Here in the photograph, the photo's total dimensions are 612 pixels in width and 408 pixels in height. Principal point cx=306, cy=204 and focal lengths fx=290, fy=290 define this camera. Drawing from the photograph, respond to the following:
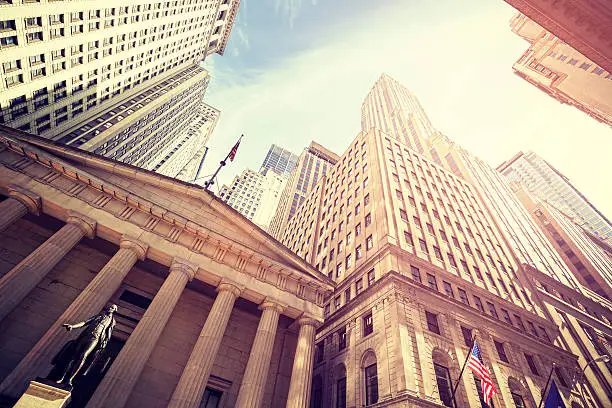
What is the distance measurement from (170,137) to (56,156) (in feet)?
233

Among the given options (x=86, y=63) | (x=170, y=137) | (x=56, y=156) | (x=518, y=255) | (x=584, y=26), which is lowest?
(x=56, y=156)

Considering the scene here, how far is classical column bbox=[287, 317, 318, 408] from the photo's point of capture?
18.4 meters

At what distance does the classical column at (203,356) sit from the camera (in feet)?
51.2

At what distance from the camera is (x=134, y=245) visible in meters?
20.0

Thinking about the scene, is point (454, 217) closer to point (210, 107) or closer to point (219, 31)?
point (219, 31)

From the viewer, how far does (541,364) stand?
28.6 m

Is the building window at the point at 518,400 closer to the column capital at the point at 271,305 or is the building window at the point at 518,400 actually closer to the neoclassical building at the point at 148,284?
the neoclassical building at the point at 148,284

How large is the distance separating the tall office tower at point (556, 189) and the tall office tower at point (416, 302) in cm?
9902

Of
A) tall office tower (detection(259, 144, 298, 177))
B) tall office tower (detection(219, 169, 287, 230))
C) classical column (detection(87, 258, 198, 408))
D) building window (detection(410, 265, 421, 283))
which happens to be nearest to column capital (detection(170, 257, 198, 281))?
classical column (detection(87, 258, 198, 408))

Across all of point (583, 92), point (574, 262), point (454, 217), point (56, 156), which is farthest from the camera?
point (574, 262)

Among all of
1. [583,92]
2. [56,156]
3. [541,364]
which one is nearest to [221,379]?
[56,156]

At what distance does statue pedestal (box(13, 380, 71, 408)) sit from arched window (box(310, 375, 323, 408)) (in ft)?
70.2

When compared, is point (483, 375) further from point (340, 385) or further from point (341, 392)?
point (340, 385)

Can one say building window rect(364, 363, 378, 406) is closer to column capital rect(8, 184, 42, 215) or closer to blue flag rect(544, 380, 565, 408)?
blue flag rect(544, 380, 565, 408)
